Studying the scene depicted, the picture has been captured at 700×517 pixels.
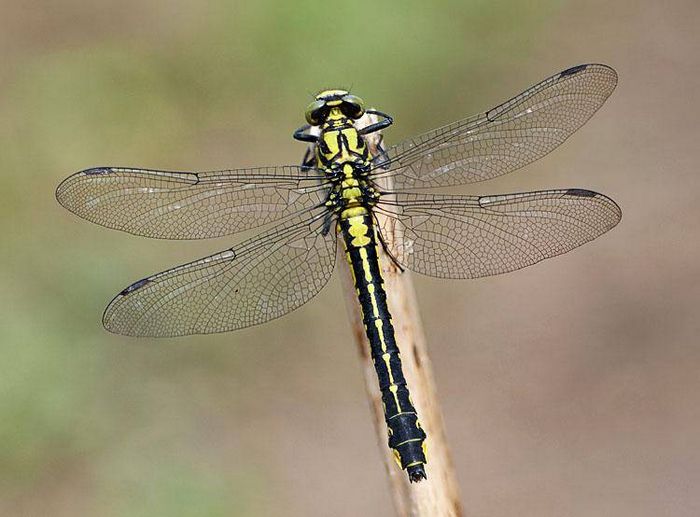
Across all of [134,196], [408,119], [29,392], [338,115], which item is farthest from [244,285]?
[408,119]

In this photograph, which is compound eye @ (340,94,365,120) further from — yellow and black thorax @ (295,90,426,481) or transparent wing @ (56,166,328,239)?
transparent wing @ (56,166,328,239)

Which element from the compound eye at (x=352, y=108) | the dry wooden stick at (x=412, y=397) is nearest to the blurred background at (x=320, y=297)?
the dry wooden stick at (x=412, y=397)

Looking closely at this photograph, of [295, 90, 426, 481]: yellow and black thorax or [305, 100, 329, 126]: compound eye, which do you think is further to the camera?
[305, 100, 329, 126]: compound eye

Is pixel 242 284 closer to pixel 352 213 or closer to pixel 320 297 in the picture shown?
pixel 352 213

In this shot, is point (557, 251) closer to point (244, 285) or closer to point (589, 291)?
point (244, 285)

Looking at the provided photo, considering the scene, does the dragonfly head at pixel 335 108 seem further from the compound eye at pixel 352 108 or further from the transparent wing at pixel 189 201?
the transparent wing at pixel 189 201

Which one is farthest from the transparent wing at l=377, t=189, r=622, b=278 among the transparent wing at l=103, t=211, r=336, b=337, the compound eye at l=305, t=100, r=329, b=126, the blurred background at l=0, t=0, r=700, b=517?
the blurred background at l=0, t=0, r=700, b=517
